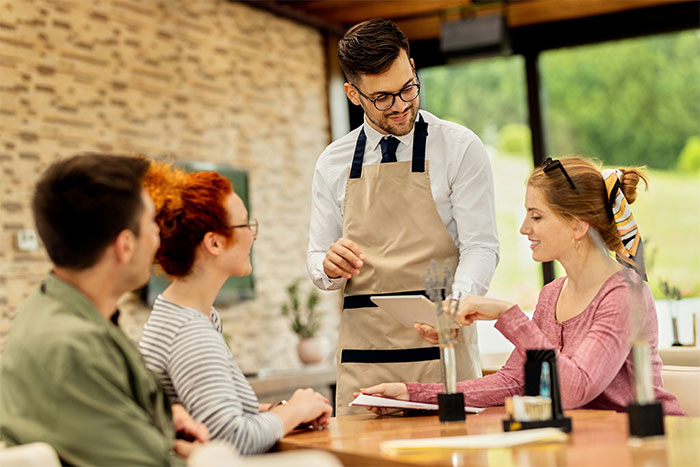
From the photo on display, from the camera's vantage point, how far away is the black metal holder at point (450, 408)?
1.96 metres

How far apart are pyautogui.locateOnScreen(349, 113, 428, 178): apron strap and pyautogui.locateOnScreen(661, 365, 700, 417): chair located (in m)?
0.95

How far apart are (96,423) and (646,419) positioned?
100 centimetres

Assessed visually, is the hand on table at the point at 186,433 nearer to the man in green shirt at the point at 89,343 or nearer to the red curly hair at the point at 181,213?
the man in green shirt at the point at 89,343

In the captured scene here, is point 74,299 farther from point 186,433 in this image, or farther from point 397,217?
point 397,217

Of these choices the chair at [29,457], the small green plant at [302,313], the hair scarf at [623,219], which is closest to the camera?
the chair at [29,457]

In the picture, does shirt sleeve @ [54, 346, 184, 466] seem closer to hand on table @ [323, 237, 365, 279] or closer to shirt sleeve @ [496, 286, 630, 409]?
shirt sleeve @ [496, 286, 630, 409]

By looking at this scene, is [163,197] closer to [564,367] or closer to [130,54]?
[564,367]

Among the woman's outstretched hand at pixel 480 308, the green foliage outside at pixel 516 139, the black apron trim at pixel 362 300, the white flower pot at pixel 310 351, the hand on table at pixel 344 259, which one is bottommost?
the white flower pot at pixel 310 351

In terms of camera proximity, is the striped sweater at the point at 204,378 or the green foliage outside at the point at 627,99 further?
the green foliage outside at the point at 627,99

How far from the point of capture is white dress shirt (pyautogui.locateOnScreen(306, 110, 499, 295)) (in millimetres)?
2518

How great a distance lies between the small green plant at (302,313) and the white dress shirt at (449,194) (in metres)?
3.14

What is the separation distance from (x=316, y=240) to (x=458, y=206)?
1.70ft

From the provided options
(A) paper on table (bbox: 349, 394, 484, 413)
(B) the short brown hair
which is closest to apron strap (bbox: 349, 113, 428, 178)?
(B) the short brown hair

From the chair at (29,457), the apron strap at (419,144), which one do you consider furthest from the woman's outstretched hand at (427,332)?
the chair at (29,457)
